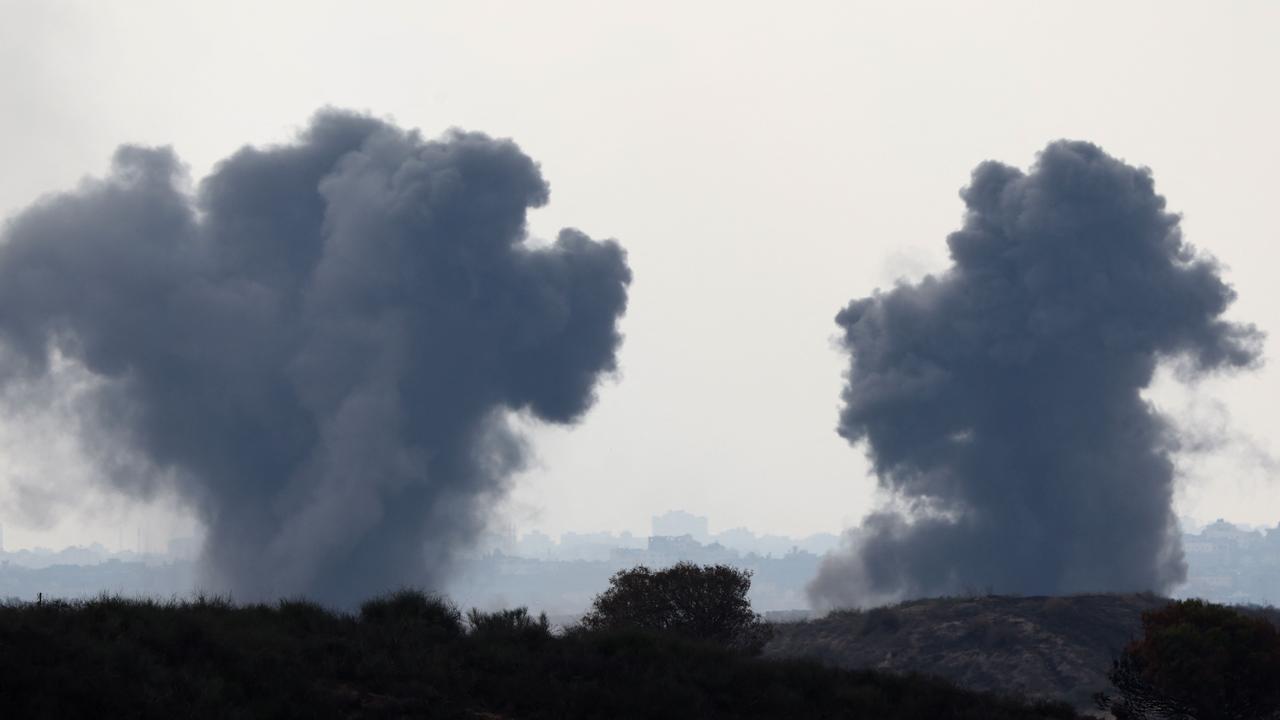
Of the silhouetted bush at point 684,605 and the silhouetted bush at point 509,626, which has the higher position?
the silhouetted bush at point 684,605

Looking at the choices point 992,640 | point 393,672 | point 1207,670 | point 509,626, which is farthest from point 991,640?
point 393,672

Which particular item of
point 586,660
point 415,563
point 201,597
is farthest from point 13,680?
point 415,563

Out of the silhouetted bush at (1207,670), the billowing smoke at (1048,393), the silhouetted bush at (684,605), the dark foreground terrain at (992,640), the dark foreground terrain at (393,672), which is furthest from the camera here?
the billowing smoke at (1048,393)

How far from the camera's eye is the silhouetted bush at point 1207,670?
1369 inches

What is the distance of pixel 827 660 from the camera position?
60.2m

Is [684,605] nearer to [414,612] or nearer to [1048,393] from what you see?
[414,612]

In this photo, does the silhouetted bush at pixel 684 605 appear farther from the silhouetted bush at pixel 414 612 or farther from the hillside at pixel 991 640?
the silhouetted bush at pixel 414 612

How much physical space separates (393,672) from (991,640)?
43.2 meters

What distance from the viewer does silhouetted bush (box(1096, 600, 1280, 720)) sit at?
3478cm

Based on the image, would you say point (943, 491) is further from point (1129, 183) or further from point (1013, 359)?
point (1129, 183)

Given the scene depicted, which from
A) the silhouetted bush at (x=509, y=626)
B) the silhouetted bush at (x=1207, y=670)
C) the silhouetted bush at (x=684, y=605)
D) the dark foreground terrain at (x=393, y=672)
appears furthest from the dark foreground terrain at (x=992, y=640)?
the dark foreground terrain at (x=393, y=672)

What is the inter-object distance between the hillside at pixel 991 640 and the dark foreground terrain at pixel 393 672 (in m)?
27.6

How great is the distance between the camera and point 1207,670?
34.6 meters

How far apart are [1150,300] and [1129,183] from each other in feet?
31.4
